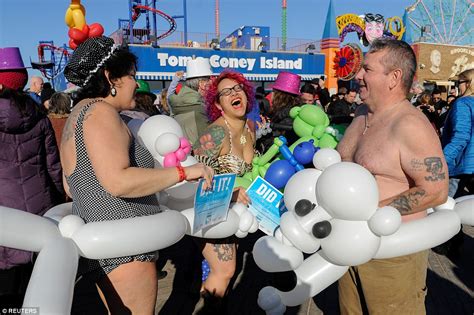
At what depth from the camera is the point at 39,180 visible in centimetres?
256

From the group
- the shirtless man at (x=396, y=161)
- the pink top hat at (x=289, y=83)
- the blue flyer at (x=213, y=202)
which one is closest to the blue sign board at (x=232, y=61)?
the pink top hat at (x=289, y=83)

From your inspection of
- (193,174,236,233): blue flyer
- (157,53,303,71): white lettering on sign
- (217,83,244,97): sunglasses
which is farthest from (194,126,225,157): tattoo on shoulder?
(157,53,303,71): white lettering on sign

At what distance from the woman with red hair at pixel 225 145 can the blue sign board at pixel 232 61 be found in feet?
48.0

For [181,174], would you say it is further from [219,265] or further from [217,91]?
[217,91]

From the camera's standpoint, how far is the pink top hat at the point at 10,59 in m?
2.48

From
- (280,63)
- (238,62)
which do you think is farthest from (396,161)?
(280,63)

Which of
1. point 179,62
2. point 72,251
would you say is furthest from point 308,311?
point 179,62

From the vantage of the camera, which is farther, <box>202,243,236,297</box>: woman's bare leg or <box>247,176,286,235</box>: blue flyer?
<box>202,243,236,297</box>: woman's bare leg

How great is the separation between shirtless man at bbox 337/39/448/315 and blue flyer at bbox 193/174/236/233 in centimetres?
73

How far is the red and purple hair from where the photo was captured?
111 inches

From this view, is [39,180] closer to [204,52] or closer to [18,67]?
[18,67]

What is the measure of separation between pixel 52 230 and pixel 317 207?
3.74 ft

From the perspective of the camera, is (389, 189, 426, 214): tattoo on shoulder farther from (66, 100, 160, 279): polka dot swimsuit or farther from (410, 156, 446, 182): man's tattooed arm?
(66, 100, 160, 279): polka dot swimsuit

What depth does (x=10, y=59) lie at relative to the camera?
8.30 ft
